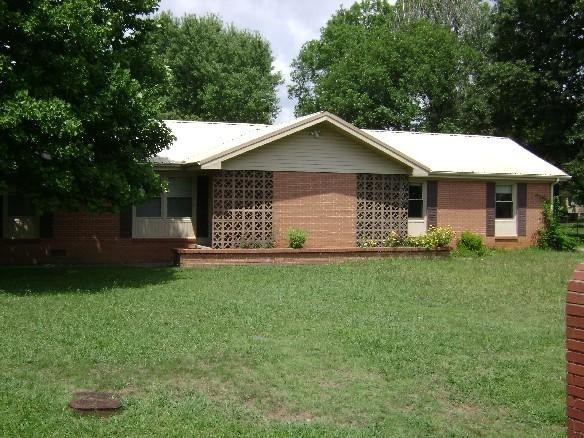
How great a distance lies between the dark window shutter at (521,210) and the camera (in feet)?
73.5

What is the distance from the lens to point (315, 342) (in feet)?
26.9

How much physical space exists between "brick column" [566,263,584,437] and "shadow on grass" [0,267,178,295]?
10.0m

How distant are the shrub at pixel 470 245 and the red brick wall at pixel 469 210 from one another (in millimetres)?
655

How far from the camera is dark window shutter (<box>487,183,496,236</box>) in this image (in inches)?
864

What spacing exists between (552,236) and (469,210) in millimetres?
3419

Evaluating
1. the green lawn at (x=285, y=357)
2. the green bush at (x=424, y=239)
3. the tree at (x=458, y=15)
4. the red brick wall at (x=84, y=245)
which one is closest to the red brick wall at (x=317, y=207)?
the green bush at (x=424, y=239)

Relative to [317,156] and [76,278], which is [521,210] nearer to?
[317,156]

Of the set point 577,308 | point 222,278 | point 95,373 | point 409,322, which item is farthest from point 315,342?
point 222,278

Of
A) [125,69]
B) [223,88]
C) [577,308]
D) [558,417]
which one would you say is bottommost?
[558,417]

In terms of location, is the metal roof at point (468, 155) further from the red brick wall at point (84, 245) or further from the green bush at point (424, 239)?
the red brick wall at point (84, 245)

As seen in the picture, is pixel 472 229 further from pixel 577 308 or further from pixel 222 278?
pixel 577 308

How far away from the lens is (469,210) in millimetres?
21656

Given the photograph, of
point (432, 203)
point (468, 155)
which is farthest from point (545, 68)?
point (432, 203)

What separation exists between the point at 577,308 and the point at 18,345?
6.53 metres
